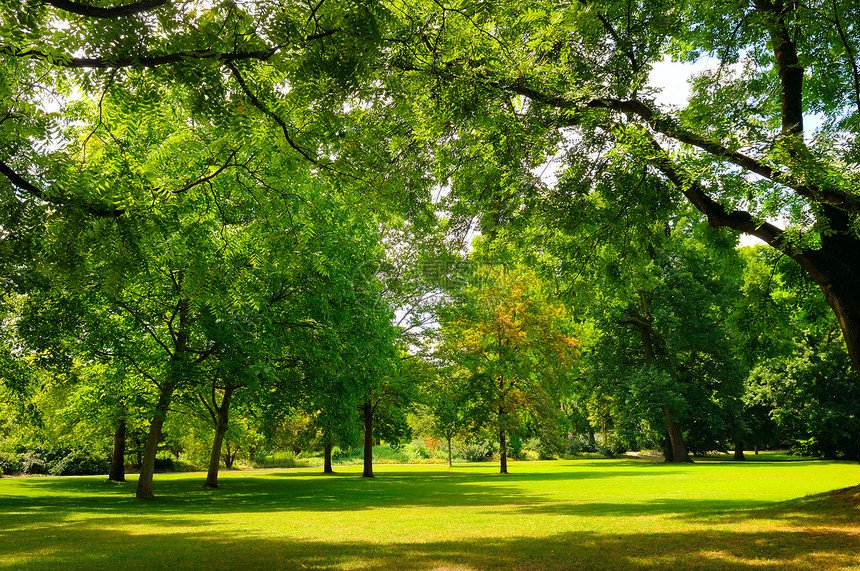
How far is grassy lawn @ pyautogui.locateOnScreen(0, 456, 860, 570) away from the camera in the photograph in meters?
6.98

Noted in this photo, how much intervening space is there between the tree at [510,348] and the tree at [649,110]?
18.0 m

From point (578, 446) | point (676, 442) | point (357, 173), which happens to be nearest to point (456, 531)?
point (357, 173)

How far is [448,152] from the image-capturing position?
1023cm

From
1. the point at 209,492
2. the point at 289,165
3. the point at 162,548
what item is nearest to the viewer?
the point at 289,165

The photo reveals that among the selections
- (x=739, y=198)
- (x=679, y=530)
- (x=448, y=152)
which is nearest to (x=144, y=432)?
(x=448, y=152)

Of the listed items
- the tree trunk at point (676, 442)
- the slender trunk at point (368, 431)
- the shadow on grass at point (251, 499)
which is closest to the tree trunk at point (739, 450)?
the tree trunk at point (676, 442)

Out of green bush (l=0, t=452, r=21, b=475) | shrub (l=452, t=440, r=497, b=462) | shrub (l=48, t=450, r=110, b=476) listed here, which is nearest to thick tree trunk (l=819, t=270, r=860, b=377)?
shrub (l=48, t=450, r=110, b=476)

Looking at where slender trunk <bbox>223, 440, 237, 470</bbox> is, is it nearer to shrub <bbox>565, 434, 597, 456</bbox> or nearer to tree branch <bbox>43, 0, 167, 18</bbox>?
shrub <bbox>565, 434, 597, 456</bbox>

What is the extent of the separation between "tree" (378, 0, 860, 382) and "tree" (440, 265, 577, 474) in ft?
59.1

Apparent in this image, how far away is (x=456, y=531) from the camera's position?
9.40 m

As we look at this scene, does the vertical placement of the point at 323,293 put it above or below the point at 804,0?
below

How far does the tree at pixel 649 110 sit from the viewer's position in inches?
286

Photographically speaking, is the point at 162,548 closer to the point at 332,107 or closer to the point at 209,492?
the point at 332,107

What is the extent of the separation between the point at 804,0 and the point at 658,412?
2534 cm
